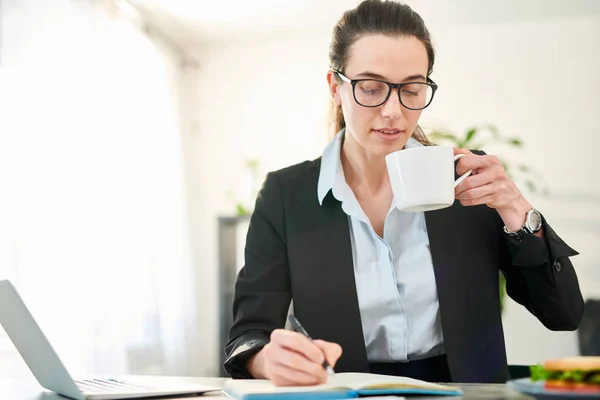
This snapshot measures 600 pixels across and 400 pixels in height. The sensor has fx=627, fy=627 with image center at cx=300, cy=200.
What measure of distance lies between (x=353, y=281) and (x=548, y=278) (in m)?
0.40

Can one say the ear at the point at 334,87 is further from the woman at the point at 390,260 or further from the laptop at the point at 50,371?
the laptop at the point at 50,371

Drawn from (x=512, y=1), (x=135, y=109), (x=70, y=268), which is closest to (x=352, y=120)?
(x=70, y=268)

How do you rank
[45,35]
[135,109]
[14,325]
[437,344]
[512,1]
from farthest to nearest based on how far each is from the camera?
1. [512,1]
2. [135,109]
3. [45,35]
4. [437,344]
5. [14,325]

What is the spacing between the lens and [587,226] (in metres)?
4.56

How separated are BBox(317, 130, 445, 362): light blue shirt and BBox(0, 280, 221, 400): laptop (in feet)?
1.51

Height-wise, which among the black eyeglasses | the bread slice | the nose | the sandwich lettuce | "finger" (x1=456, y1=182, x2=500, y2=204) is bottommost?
the sandwich lettuce

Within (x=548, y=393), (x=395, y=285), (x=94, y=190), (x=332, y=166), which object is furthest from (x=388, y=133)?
(x=94, y=190)

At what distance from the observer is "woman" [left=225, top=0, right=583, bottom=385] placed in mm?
1282

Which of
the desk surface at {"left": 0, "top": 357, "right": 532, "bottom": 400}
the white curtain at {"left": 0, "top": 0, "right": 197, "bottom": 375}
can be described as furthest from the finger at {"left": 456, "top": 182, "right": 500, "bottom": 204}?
the white curtain at {"left": 0, "top": 0, "right": 197, "bottom": 375}

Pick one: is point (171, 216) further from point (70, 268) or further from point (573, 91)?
point (573, 91)

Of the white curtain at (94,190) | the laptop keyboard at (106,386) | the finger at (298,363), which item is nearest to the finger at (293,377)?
the finger at (298,363)

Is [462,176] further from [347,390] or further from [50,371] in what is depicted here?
[50,371]

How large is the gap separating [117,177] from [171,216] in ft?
2.73

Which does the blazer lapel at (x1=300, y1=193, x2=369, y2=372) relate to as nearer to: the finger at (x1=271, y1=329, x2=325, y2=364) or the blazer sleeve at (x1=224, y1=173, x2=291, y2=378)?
the blazer sleeve at (x1=224, y1=173, x2=291, y2=378)
